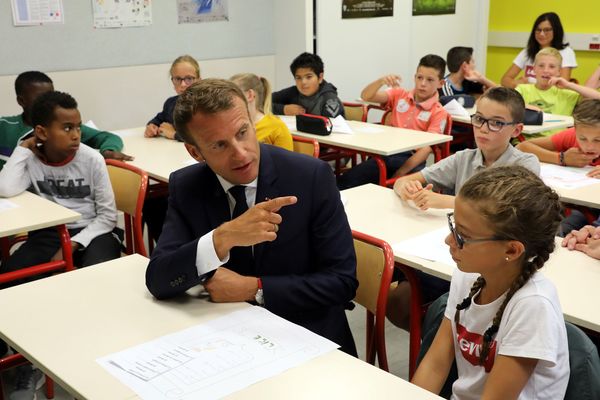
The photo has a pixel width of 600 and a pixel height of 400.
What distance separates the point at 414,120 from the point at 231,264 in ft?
10.5

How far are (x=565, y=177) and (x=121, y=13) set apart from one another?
3.59 m

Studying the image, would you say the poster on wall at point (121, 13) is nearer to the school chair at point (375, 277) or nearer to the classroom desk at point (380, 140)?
the classroom desk at point (380, 140)

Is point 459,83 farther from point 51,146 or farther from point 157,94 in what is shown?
point 51,146

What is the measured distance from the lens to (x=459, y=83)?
6.13 m

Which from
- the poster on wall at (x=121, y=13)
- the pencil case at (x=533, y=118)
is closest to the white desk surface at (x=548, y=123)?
the pencil case at (x=533, y=118)

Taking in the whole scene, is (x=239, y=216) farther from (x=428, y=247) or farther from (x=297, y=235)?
(x=428, y=247)

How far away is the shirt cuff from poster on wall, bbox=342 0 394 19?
5.03m

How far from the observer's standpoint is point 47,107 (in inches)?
120

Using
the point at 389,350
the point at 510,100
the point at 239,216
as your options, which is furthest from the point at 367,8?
the point at 239,216

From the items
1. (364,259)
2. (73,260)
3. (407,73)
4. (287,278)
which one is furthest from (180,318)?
(407,73)

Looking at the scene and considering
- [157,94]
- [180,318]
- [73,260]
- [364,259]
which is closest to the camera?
[180,318]

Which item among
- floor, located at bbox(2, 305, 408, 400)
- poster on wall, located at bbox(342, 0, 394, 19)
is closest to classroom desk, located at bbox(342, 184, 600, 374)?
floor, located at bbox(2, 305, 408, 400)

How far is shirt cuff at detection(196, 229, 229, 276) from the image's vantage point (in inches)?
66.7

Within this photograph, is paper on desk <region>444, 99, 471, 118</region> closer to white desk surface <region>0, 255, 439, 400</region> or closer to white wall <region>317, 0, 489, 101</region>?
white wall <region>317, 0, 489, 101</region>
